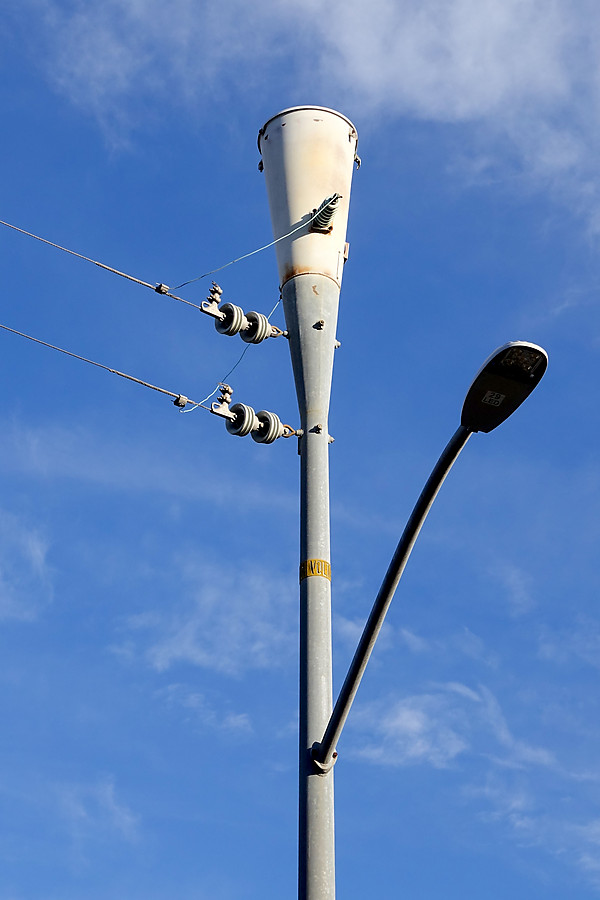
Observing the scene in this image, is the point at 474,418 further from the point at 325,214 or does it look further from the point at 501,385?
the point at 325,214

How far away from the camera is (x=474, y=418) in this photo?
23.9ft

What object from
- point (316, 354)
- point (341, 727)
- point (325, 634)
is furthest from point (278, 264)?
point (341, 727)

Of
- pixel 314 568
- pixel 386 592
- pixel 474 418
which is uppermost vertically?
pixel 314 568

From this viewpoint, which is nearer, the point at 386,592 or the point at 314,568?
the point at 386,592

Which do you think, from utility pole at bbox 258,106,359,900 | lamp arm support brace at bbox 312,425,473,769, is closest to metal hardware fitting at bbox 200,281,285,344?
utility pole at bbox 258,106,359,900

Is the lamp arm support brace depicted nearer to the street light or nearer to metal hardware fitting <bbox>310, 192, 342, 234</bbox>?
the street light

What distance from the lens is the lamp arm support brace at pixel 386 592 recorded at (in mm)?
7391

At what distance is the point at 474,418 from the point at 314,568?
8.44 ft

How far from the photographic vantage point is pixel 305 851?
8352 mm

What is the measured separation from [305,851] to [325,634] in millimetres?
1642

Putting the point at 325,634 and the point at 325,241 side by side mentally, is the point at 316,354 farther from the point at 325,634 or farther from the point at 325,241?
the point at 325,634

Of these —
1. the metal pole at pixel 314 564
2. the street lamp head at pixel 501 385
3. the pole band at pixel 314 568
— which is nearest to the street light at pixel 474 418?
the street lamp head at pixel 501 385

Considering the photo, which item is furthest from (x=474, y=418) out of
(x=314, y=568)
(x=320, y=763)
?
(x=320, y=763)

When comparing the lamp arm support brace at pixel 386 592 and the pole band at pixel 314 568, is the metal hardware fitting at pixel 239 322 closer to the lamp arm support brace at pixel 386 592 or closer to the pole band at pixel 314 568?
the pole band at pixel 314 568
